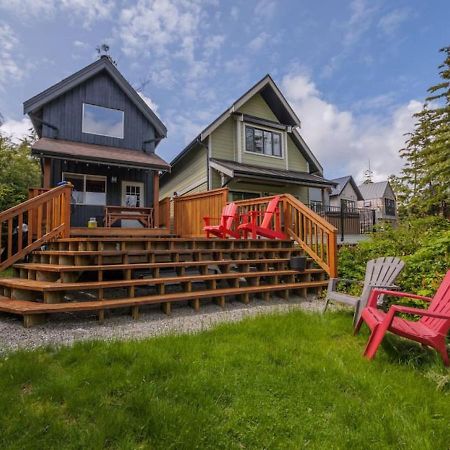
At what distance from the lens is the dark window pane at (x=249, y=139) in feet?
45.0

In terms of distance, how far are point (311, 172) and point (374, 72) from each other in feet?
19.8

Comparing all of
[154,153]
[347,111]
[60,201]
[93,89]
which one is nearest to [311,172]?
[347,111]

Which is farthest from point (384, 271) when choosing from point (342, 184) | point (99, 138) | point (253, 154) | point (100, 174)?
point (342, 184)

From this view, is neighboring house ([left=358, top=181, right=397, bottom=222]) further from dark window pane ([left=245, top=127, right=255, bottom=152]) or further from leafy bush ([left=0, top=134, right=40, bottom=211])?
leafy bush ([left=0, top=134, right=40, bottom=211])

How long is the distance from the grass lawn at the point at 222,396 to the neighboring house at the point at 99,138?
8.62 m

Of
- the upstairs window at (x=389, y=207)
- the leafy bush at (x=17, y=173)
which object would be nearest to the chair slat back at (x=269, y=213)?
the leafy bush at (x=17, y=173)

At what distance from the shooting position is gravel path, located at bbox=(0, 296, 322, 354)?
10.1 feet

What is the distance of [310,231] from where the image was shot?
20.0 ft

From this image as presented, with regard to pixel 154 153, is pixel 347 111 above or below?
above

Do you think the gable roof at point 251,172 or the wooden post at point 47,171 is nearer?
the wooden post at point 47,171

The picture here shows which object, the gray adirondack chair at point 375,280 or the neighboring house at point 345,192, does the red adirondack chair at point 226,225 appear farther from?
the neighboring house at point 345,192

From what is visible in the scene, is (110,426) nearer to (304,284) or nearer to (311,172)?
(304,284)

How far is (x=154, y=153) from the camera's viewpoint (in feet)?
41.5

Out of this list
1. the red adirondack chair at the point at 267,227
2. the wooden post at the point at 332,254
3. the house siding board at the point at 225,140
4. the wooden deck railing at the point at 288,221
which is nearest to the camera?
the wooden post at the point at 332,254
